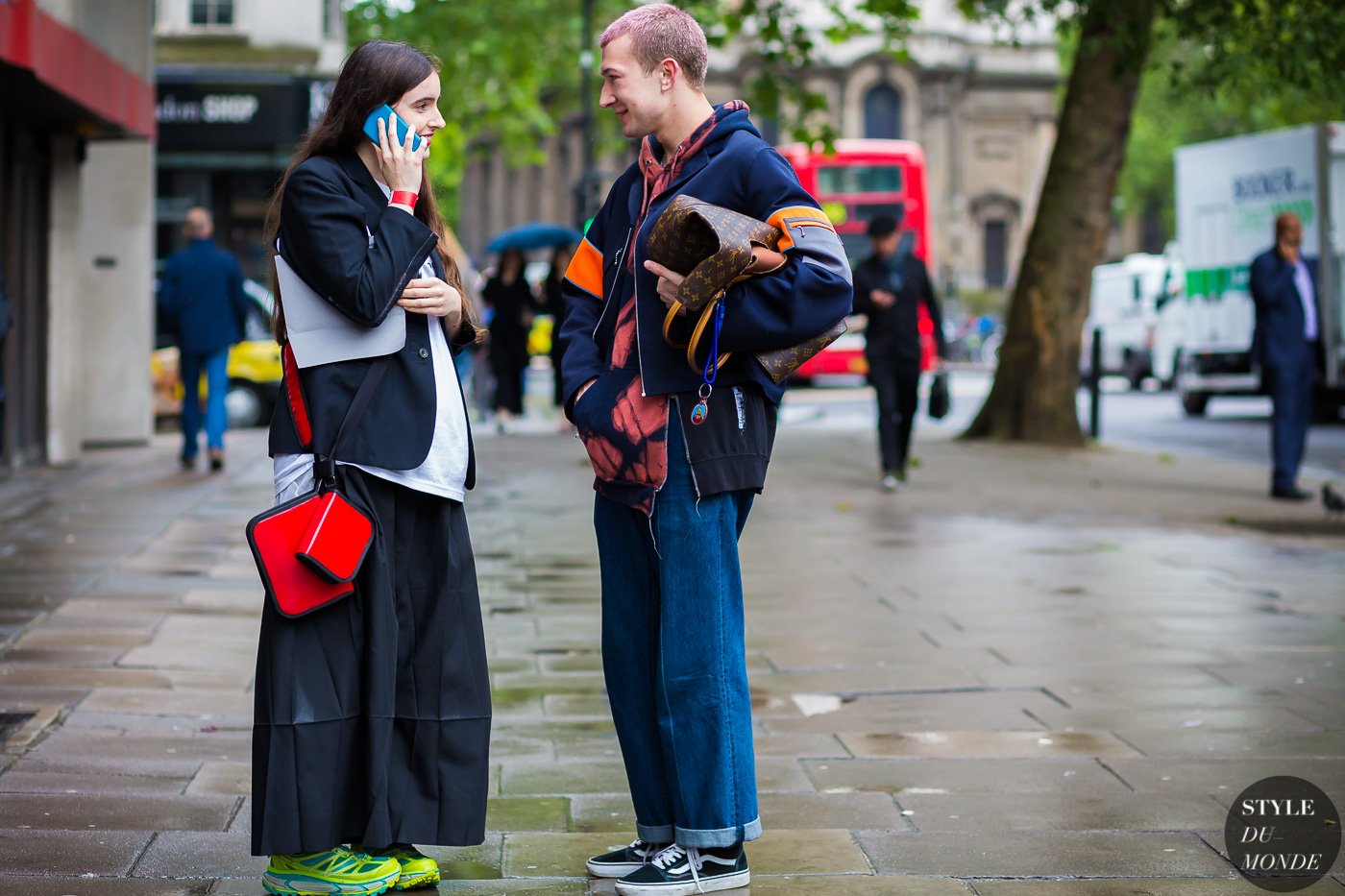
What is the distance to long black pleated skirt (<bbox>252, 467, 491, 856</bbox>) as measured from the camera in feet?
11.3

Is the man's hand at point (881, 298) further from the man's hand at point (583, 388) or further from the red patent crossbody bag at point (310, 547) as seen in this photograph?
the red patent crossbody bag at point (310, 547)

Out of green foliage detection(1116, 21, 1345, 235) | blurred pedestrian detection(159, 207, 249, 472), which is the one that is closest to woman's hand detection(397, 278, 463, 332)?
blurred pedestrian detection(159, 207, 249, 472)

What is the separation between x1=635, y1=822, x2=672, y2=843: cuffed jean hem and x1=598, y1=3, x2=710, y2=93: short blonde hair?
1553 mm

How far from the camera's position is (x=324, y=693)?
3494 mm

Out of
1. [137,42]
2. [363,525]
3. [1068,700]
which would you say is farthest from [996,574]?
[137,42]

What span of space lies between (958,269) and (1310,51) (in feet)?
165

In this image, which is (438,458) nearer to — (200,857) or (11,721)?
(200,857)

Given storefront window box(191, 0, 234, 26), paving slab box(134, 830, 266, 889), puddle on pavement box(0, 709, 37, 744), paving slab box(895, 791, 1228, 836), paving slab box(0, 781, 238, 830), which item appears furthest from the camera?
storefront window box(191, 0, 234, 26)

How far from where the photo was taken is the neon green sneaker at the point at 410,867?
3.63 m

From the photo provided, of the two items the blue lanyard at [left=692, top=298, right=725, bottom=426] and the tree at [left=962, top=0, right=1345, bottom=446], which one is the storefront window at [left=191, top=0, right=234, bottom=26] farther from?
the blue lanyard at [left=692, top=298, right=725, bottom=426]

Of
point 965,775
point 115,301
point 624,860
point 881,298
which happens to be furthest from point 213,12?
point 624,860

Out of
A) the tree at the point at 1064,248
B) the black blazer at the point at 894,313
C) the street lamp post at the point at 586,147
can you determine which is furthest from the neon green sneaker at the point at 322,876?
the street lamp post at the point at 586,147

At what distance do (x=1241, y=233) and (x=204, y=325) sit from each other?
545 inches

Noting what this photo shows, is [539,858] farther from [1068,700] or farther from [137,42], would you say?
[137,42]
